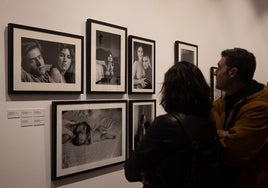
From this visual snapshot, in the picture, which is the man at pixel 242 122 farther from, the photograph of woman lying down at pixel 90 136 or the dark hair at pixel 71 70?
the dark hair at pixel 71 70

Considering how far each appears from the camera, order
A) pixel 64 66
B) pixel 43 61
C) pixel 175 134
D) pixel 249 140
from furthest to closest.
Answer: pixel 64 66, pixel 43 61, pixel 249 140, pixel 175 134

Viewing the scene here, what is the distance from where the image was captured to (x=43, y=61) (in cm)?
181

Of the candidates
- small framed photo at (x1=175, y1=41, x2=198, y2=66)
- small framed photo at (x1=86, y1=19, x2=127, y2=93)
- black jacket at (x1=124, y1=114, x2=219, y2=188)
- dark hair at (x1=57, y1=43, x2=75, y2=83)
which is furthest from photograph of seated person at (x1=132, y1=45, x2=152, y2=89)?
black jacket at (x1=124, y1=114, x2=219, y2=188)

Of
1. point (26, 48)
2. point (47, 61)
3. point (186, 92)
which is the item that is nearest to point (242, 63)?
point (186, 92)

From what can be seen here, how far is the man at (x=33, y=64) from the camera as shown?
1722 millimetres

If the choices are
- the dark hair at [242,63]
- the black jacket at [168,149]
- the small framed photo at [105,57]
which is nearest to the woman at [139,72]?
the small framed photo at [105,57]

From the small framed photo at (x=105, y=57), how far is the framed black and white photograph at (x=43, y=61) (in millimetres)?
81

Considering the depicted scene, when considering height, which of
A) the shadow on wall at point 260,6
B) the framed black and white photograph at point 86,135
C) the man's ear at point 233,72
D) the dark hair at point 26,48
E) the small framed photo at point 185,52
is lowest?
the framed black and white photograph at point 86,135

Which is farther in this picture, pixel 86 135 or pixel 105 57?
pixel 105 57

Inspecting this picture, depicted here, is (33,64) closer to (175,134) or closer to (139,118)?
(175,134)

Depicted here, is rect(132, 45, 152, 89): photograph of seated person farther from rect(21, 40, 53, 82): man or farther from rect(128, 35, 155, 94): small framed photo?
rect(21, 40, 53, 82): man

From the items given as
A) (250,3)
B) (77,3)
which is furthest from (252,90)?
(250,3)

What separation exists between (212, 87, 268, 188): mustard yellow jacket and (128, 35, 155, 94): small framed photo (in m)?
0.76

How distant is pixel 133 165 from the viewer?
1.51 meters
